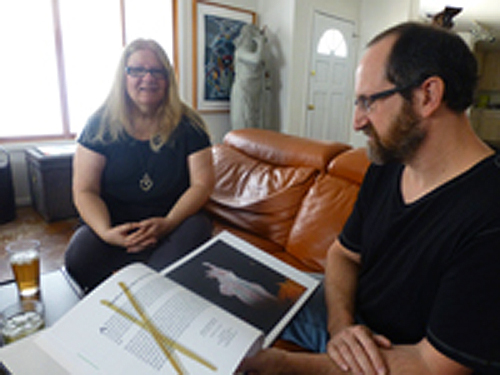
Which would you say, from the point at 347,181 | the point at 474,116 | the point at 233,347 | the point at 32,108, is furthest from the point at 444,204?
the point at 474,116

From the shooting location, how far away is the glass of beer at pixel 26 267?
3.14ft

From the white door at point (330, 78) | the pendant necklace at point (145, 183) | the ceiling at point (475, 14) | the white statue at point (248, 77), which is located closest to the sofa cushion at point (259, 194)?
the pendant necklace at point (145, 183)

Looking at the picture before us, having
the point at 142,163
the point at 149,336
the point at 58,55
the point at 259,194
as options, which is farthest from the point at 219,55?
the point at 149,336

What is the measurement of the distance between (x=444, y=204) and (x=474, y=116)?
357 inches

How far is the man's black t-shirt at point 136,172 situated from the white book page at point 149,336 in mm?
727

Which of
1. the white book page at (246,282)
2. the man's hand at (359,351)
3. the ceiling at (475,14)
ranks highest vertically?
the ceiling at (475,14)

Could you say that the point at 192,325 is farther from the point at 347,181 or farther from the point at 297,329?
the point at 347,181

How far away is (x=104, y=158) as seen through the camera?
140cm

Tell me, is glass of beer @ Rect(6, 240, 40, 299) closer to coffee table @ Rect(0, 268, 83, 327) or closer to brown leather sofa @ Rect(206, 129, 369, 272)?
coffee table @ Rect(0, 268, 83, 327)

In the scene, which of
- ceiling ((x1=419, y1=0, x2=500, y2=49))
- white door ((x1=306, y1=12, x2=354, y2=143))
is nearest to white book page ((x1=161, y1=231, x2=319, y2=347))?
white door ((x1=306, y1=12, x2=354, y2=143))

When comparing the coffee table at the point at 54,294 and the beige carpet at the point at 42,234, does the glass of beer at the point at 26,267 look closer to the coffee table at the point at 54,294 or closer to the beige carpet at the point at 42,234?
the coffee table at the point at 54,294

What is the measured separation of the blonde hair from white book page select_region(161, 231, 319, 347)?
0.63 m

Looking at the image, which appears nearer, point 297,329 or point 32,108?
point 297,329

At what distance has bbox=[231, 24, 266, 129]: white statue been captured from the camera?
3.65m
